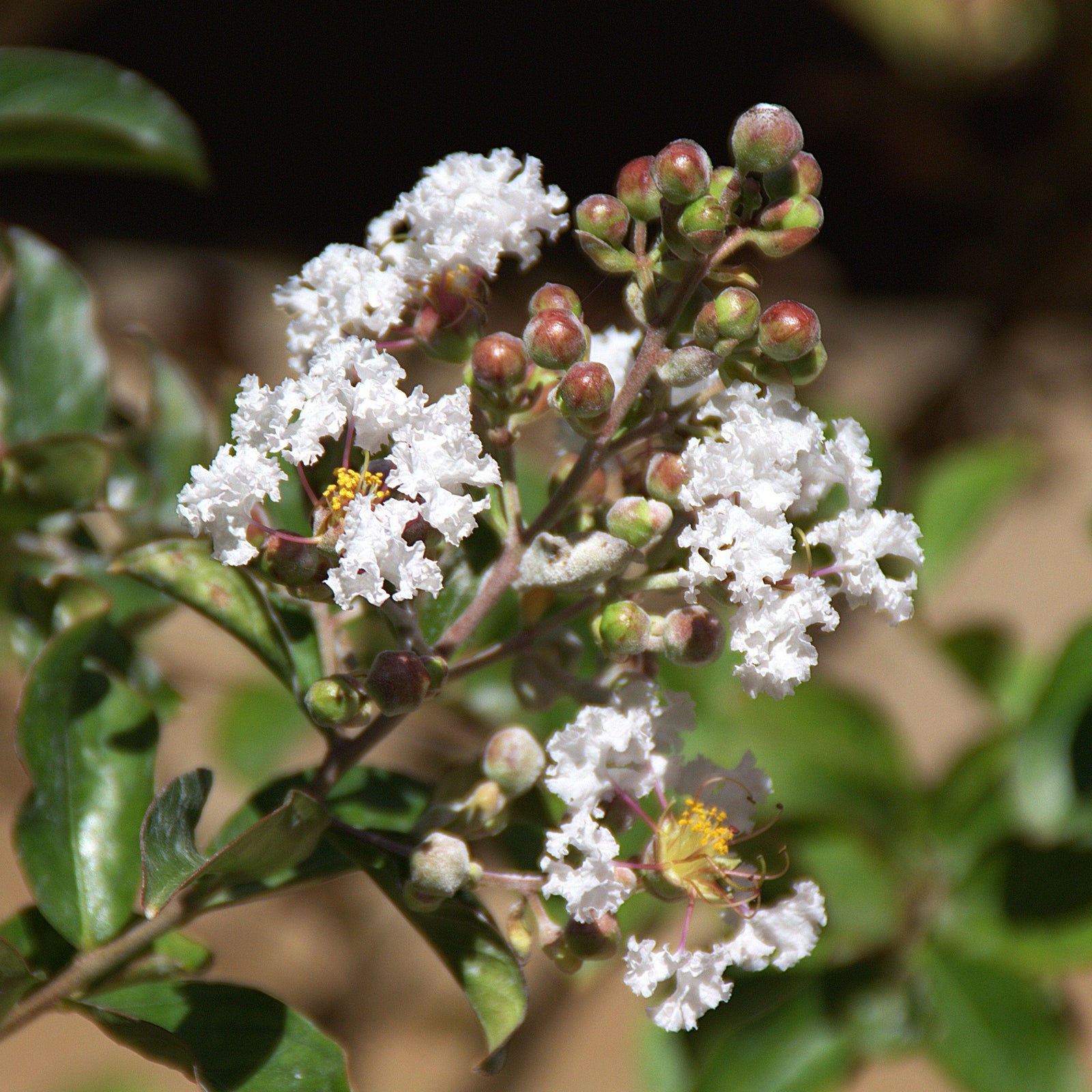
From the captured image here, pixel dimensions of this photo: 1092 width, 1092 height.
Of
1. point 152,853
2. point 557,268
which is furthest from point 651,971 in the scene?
point 557,268

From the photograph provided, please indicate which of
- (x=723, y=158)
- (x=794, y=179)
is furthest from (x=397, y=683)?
(x=723, y=158)

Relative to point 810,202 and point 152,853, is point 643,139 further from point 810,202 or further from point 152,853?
point 152,853

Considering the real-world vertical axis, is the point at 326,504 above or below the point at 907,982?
above

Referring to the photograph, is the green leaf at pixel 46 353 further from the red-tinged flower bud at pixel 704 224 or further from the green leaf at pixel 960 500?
the green leaf at pixel 960 500

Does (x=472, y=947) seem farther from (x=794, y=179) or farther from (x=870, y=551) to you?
(x=794, y=179)

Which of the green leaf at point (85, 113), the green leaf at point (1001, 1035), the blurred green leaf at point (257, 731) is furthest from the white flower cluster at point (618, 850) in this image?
the blurred green leaf at point (257, 731)
